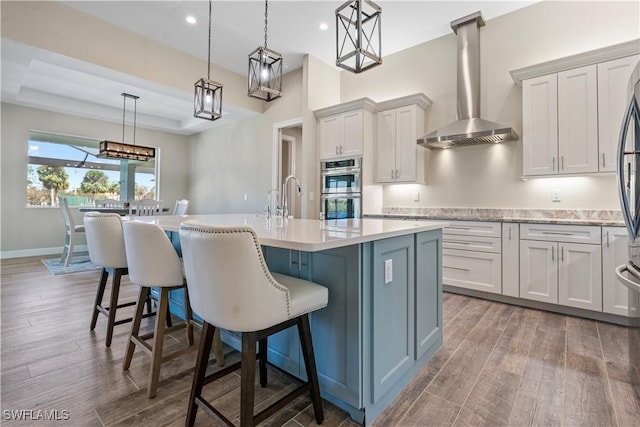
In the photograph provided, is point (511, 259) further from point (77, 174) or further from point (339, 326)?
point (77, 174)

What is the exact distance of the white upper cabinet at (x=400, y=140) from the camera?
3924 millimetres

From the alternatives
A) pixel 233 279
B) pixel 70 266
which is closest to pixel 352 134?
pixel 233 279

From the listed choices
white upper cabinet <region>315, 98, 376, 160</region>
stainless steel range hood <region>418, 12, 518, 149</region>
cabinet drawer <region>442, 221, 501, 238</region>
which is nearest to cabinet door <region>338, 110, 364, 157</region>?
white upper cabinet <region>315, 98, 376, 160</region>

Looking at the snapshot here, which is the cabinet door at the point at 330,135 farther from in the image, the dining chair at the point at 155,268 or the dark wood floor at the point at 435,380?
the dining chair at the point at 155,268

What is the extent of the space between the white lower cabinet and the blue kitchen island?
1852 millimetres

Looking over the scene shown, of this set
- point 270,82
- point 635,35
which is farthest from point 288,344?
point 635,35

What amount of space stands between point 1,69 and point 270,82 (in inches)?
159

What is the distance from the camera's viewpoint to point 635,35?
2.85 metres

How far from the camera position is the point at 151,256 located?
1642 millimetres

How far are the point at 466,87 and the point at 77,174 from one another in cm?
741

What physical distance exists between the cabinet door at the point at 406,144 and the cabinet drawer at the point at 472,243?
938 millimetres

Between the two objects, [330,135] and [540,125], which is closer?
[540,125]

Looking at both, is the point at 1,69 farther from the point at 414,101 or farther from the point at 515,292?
the point at 515,292

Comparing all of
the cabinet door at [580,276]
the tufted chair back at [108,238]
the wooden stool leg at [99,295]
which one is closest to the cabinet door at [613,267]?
the cabinet door at [580,276]
